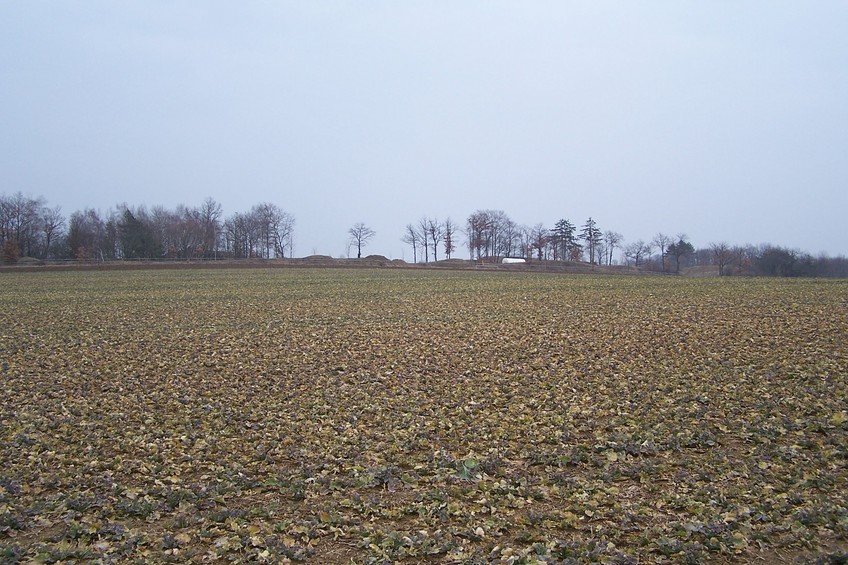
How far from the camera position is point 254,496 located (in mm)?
7234

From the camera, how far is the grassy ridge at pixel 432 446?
19.8 feet

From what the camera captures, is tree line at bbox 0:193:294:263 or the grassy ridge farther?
tree line at bbox 0:193:294:263

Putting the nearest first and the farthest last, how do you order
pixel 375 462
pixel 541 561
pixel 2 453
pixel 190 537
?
pixel 541 561
pixel 190 537
pixel 375 462
pixel 2 453

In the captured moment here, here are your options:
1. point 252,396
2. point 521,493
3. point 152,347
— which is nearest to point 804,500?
point 521,493

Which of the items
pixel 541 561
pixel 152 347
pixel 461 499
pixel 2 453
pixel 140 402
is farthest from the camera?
pixel 152 347

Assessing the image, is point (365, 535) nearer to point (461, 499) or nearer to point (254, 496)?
point (461, 499)

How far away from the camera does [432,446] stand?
350 inches

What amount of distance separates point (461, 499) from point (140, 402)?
7.84 meters

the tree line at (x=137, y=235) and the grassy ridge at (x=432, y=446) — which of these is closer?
the grassy ridge at (x=432, y=446)

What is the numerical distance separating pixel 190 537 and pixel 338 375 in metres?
7.85

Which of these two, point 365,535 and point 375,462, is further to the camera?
point 375,462

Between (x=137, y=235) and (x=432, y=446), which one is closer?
(x=432, y=446)

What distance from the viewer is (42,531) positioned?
638 cm

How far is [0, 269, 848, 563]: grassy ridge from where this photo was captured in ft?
19.8
